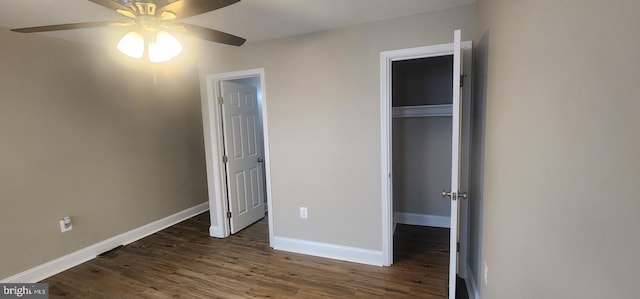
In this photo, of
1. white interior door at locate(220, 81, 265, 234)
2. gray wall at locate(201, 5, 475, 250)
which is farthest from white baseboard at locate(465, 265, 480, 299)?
white interior door at locate(220, 81, 265, 234)

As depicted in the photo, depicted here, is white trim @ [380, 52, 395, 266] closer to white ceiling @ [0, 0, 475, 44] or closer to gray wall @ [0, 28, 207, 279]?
white ceiling @ [0, 0, 475, 44]

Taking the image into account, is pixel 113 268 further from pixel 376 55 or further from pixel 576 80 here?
pixel 576 80

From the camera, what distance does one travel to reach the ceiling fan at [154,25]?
1416 mm

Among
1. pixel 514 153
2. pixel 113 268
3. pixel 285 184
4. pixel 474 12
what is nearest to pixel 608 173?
pixel 514 153

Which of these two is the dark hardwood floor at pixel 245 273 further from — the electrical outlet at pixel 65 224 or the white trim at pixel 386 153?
the electrical outlet at pixel 65 224

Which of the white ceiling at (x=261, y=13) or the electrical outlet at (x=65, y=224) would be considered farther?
the electrical outlet at (x=65, y=224)

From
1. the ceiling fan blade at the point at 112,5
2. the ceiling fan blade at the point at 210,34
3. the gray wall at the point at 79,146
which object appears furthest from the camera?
the gray wall at the point at 79,146

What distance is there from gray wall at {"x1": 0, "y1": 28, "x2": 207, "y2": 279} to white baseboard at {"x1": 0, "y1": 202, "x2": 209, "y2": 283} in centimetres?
6

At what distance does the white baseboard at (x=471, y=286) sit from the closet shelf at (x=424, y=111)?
171 cm

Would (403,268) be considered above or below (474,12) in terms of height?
below

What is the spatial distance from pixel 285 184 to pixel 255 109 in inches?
57.1

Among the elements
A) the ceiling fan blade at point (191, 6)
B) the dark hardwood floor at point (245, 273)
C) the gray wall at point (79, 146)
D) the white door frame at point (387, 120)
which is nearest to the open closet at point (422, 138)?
the dark hardwood floor at point (245, 273)

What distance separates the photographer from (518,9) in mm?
1172

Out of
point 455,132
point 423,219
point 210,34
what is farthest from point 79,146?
point 423,219
